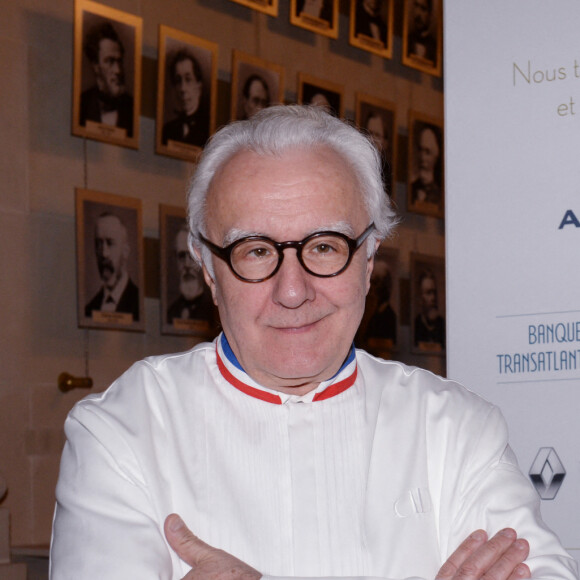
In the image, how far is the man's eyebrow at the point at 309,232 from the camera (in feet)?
8.87

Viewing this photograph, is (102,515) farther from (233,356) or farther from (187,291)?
(187,291)

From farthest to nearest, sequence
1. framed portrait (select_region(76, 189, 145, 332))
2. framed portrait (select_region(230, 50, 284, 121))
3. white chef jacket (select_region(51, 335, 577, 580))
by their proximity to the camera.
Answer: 1. framed portrait (select_region(230, 50, 284, 121))
2. framed portrait (select_region(76, 189, 145, 332))
3. white chef jacket (select_region(51, 335, 577, 580))

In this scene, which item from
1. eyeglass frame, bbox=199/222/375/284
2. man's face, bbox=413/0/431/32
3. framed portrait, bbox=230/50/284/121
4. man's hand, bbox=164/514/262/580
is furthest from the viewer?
man's face, bbox=413/0/431/32

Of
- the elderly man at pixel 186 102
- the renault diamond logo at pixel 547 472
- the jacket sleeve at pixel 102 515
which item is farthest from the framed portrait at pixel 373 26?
the jacket sleeve at pixel 102 515

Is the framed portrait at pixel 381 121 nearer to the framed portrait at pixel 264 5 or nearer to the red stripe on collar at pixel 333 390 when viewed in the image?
the framed portrait at pixel 264 5

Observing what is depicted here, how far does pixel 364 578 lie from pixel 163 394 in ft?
2.33

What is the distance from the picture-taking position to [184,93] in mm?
6605

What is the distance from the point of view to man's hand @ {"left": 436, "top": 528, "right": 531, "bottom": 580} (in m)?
2.55

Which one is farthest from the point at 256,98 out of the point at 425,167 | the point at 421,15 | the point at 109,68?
the point at 421,15

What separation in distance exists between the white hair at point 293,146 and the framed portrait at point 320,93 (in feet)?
15.0

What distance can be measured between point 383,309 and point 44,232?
10.7 feet

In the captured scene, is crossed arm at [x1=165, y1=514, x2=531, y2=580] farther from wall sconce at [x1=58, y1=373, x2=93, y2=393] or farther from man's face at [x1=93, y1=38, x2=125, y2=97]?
man's face at [x1=93, y1=38, x2=125, y2=97]

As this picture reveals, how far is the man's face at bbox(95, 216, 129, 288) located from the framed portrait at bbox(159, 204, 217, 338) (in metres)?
0.33

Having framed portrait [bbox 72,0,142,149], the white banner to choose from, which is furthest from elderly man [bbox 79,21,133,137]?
the white banner
